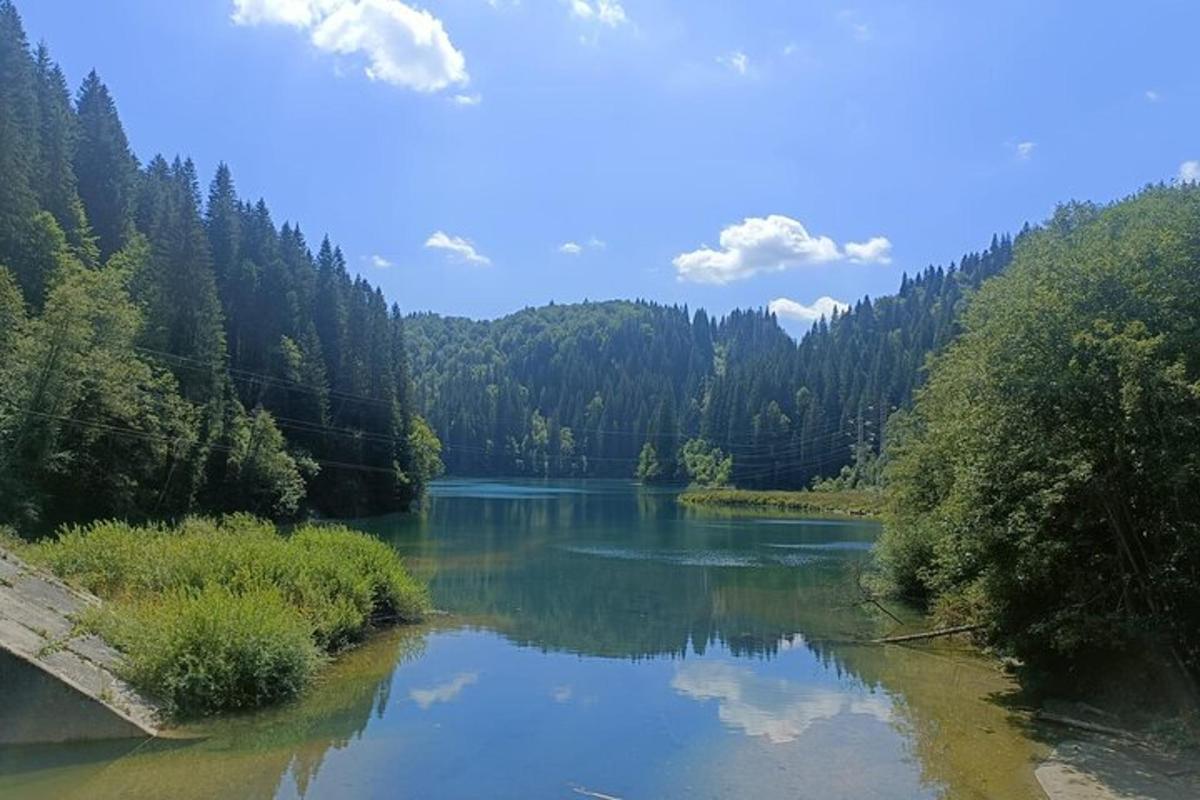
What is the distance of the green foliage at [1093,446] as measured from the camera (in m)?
14.4

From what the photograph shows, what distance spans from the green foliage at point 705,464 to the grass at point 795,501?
76.7ft

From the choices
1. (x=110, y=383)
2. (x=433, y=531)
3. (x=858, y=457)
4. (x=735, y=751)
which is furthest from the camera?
(x=858, y=457)

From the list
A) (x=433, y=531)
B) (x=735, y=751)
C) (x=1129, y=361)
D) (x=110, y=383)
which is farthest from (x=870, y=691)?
(x=433, y=531)

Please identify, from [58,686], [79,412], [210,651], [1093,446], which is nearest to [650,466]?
[79,412]

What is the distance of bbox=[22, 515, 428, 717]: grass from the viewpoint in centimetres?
A: 1544

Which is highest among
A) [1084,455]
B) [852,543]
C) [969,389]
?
[969,389]

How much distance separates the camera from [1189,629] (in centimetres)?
1472

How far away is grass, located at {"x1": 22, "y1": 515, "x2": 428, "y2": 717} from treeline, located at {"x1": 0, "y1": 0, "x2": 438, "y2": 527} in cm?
1632

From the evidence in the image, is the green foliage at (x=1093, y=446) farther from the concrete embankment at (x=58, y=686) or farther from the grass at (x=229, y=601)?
the concrete embankment at (x=58, y=686)

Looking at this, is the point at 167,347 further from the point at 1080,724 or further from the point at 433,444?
the point at 1080,724

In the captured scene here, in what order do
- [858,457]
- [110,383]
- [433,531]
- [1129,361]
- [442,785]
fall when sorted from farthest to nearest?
[858,457]
[433,531]
[110,383]
[1129,361]
[442,785]

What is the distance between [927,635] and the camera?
79.3ft

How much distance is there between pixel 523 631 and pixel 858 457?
335 feet

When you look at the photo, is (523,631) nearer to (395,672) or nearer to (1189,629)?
(395,672)
